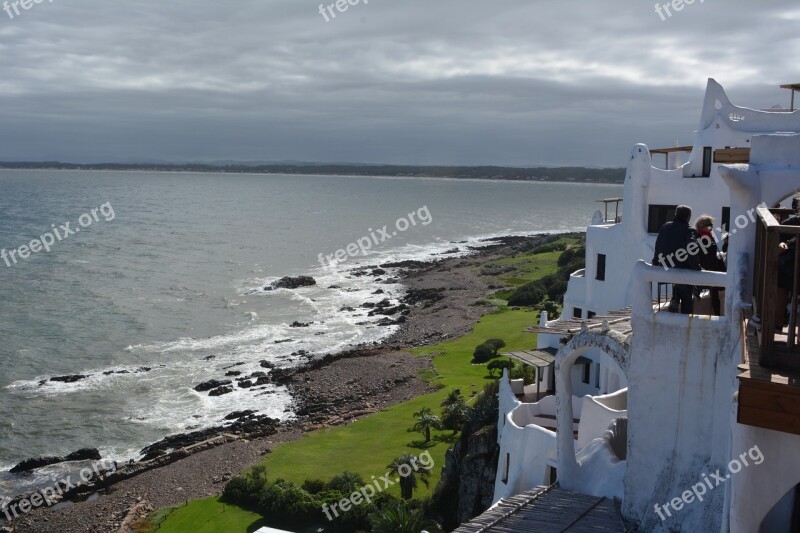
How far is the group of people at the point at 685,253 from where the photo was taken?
1111 centimetres

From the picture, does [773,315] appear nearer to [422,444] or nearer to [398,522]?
[398,522]

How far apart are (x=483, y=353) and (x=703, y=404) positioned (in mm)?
35258

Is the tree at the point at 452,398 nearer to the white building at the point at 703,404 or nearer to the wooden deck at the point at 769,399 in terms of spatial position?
the white building at the point at 703,404

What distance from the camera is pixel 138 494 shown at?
104 feet

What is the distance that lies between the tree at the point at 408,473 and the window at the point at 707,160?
557 inches

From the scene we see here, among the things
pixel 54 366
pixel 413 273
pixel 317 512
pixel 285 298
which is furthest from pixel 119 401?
pixel 413 273

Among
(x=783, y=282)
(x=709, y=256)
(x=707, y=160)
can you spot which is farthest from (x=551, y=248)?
(x=783, y=282)

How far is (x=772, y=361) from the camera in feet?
22.2

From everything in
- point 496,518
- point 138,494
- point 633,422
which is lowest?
point 138,494

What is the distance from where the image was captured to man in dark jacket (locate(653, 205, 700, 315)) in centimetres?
1109

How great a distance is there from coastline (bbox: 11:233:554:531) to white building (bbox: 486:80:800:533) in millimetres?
17671

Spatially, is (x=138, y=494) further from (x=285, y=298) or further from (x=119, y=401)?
(x=285, y=298)

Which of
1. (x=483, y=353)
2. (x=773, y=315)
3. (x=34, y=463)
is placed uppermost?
(x=773, y=315)

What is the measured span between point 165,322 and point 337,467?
37947mm
